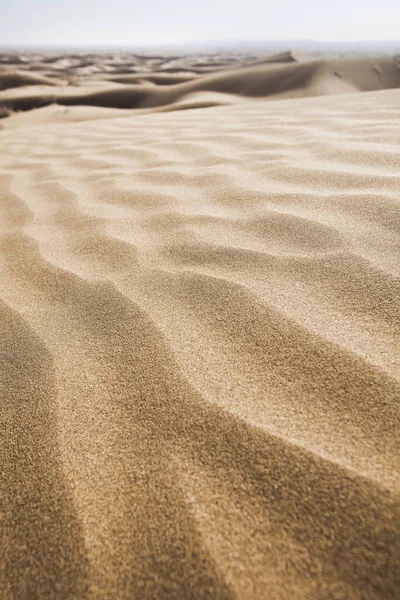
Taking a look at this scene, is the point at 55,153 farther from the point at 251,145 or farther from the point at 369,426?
the point at 369,426

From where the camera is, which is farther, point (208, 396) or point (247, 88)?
point (247, 88)

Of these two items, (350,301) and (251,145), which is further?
(251,145)

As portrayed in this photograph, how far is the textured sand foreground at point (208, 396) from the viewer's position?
557 mm

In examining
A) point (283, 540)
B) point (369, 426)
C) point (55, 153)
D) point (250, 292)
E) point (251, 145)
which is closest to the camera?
point (283, 540)

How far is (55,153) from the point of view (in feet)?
8.63

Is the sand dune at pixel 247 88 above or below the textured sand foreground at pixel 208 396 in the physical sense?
above

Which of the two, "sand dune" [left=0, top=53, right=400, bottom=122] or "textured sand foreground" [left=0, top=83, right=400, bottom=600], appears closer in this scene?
"textured sand foreground" [left=0, top=83, right=400, bottom=600]

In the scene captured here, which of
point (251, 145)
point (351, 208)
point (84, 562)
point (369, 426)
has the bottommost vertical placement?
point (84, 562)

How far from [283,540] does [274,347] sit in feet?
1.15

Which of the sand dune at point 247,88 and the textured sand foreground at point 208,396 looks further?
the sand dune at point 247,88

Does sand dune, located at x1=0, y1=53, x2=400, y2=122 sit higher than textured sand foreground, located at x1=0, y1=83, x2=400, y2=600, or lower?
higher

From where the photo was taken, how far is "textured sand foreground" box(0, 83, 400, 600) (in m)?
0.56

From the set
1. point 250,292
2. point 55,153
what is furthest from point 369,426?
point 55,153

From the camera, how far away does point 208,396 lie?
75 centimetres
